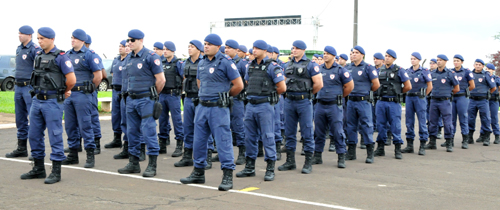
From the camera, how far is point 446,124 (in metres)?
11.5

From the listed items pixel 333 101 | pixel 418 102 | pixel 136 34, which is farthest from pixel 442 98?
pixel 136 34

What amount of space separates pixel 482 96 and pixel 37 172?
34.7 ft

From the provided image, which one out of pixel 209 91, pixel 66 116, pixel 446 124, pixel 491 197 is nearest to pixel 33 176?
pixel 66 116

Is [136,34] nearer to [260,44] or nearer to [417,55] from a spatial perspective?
[260,44]

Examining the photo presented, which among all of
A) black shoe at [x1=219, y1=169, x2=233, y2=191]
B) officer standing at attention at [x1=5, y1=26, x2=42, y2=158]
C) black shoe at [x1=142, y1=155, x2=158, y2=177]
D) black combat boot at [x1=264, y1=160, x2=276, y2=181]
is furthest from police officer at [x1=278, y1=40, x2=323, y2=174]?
officer standing at attention at [x1=5, y1=26, x2=42, y2=158]

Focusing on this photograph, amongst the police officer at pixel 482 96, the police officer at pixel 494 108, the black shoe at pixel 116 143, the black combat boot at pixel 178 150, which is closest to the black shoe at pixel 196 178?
the black combat boot at pixel 178 150

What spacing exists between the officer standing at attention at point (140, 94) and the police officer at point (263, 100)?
4.56 feet

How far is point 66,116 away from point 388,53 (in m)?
6.18

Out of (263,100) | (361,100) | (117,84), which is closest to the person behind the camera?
(263,100)

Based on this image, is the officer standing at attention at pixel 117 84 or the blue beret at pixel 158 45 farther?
the blue beret at pixel 158 45

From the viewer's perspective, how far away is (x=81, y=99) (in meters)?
8.63

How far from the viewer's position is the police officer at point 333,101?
29.3 ft

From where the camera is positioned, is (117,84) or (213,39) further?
(117,84)

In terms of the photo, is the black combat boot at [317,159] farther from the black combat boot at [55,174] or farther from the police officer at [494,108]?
the police officer at [494,108]
